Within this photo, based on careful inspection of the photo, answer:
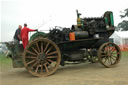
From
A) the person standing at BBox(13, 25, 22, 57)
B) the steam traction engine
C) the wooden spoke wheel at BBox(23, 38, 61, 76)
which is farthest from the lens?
the person standing at BBox(13, 25, 22, 57)

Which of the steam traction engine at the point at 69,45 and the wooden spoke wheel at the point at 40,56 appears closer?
the wooden spoke wheel at the point at 40,56

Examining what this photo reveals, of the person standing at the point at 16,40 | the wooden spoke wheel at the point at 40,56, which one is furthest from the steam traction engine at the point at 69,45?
the person standing at the point at 16,40

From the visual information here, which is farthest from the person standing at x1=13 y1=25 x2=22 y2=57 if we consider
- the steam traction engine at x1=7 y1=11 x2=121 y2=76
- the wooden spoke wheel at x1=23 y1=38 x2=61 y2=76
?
the wooden spoke wheel at x1=23 y1=38 x2=61 y2=76

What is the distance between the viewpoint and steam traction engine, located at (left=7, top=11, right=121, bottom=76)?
18.6 ft

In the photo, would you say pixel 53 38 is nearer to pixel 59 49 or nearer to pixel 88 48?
pixel 59 49

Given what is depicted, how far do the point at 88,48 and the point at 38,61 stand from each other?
2565 millimetres

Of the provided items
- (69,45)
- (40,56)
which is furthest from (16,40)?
(69,45)

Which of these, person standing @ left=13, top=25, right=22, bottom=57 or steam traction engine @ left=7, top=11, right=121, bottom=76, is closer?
steam traction engine @ left=7, top=11, right=121, bottom=76

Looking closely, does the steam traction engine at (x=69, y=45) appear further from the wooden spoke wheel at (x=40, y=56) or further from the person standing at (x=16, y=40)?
the person standing at (x=16, y=40)

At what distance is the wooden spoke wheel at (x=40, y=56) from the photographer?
5582 millimetres

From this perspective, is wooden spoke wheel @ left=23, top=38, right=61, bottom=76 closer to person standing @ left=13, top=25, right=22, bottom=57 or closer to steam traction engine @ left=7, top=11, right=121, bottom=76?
steam traction engine @ left=7, top=11, right=121, bottom=76

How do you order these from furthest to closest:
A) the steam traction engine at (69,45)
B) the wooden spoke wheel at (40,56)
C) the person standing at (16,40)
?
1. the person standing at (16,40)
2. the steam traction engine at (69,45)
3. the wooden spoke wheel at (40,56)

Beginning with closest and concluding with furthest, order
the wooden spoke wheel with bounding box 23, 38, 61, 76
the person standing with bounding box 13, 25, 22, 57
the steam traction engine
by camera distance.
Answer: the wooden spoke wheel with bounding box 23, 38, 61, 76 < the steam traction engine < the person standing with bounding box 13, 25, 22, 57

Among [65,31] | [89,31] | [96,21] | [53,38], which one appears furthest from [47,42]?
[96,21]
